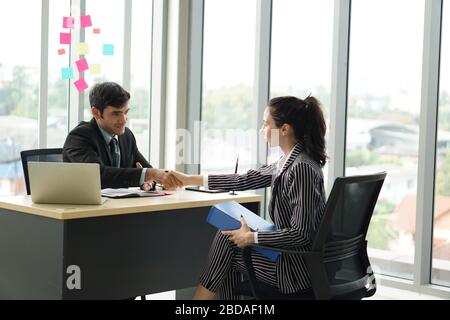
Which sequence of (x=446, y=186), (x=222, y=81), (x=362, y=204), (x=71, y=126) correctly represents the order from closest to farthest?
(x=362, y=204), (x=446, y=186), (x=71, y=126), (x=222, y=81)

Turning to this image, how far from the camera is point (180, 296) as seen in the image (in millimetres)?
3654

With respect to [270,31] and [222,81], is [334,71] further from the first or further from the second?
[222,81]

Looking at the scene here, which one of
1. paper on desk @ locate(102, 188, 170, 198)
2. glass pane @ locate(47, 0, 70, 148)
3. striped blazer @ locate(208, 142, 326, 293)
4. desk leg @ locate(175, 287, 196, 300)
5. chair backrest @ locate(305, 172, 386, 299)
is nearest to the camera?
chair backrest @ locate(305, 172, 386, 299)

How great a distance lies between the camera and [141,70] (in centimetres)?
530

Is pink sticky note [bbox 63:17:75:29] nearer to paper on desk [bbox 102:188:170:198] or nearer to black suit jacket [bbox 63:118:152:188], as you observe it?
black suit jacket [bbox 63:118:152:188]

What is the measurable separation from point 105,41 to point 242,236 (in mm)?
2759

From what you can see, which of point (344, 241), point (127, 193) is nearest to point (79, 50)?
point (127, 193)

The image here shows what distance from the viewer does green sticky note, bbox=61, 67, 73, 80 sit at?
461cm

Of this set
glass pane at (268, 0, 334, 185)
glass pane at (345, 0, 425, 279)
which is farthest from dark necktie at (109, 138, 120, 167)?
glass pane at (345, 0, 425, 279)

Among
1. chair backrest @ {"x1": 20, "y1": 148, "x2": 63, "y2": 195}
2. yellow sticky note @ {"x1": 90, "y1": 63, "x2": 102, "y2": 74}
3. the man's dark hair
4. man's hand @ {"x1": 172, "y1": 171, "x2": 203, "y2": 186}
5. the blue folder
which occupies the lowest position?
the blue folder

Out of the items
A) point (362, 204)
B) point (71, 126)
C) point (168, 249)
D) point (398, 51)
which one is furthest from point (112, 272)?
point (398, 51)

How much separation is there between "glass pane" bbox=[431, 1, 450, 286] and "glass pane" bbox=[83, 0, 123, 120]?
2.30 metres

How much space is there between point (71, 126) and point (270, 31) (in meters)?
1.59

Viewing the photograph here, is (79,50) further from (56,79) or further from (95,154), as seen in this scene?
(95,154)
